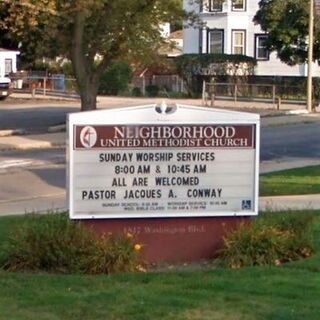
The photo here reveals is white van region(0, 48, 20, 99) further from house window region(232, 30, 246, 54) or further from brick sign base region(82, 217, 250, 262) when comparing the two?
brick sign base region(82, 217, 250, 262)

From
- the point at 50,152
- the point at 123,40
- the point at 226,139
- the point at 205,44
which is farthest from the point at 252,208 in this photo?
the point at 205,44

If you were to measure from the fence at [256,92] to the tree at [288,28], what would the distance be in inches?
84.8

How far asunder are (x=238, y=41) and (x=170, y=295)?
6016cm

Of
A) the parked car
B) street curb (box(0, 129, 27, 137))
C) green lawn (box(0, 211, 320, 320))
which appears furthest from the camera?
the parked car

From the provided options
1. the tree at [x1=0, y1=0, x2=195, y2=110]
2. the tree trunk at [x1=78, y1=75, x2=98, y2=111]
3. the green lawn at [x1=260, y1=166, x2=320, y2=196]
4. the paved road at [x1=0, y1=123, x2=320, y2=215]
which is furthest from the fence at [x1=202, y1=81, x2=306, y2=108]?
the green lawn at [x1=260, y1=166, x2=320, y2=196]

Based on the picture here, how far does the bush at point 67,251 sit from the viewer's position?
9.91 meters

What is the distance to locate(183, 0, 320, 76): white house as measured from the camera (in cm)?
6638

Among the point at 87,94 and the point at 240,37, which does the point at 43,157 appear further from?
the point at 240,37

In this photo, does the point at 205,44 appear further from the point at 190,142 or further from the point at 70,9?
the point at 190,142

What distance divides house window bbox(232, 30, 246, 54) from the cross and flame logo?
189 ft

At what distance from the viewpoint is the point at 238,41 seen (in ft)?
224

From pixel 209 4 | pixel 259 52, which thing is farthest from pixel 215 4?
pixel 259 52

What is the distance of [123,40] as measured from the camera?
35.2 m

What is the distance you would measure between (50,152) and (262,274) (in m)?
21.4
